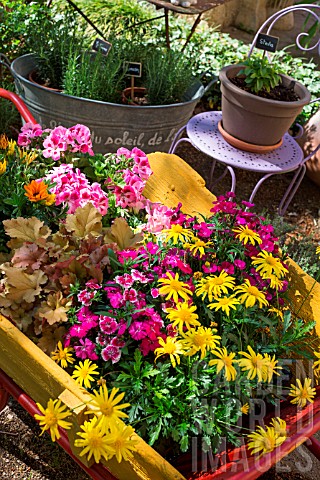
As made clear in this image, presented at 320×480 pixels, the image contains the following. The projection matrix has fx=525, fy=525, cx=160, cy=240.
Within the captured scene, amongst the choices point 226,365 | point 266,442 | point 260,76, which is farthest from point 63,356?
point 260,76

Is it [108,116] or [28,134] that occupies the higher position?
[28,134]

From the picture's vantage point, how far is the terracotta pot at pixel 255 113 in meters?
2.52

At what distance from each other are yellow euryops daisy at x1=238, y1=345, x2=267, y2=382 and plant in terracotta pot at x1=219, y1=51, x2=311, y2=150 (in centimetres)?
162

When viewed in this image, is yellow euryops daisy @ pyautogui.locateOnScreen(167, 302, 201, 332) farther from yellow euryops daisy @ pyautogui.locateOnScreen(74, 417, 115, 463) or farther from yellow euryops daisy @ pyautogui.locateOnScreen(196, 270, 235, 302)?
yellow euryops daisy @ pyautogui.locateOnScreen(74, 417, 115, 463)

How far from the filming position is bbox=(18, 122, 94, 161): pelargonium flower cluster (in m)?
Result: 1.78

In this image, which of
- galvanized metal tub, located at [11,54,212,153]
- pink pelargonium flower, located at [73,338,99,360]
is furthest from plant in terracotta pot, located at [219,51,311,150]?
pink pelargonium flower, located at [73,338,99,360]

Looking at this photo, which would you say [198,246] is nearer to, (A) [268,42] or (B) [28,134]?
(B) [28,134]

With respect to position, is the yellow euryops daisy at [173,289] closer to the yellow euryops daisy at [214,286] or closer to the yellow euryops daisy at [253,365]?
the yellow euryops daisy at [214,286]

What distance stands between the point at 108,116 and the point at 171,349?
1777mm

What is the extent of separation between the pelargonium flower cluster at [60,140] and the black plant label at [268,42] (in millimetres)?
1436

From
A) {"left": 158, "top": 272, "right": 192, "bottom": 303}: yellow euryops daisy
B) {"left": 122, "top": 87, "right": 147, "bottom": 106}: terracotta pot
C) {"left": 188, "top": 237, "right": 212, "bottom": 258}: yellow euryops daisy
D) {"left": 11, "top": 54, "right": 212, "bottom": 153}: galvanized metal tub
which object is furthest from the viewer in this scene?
{"left": 122, "top": 87, "right": 147, "bottom": 106}: terracotta pot

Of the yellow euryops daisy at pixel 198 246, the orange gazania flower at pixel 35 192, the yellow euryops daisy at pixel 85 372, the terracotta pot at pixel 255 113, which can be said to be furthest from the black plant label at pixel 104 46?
the yellow euryops daisy at pixel 85 372

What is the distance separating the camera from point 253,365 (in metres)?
1.18

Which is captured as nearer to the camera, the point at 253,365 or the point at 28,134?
the point at 253,365
